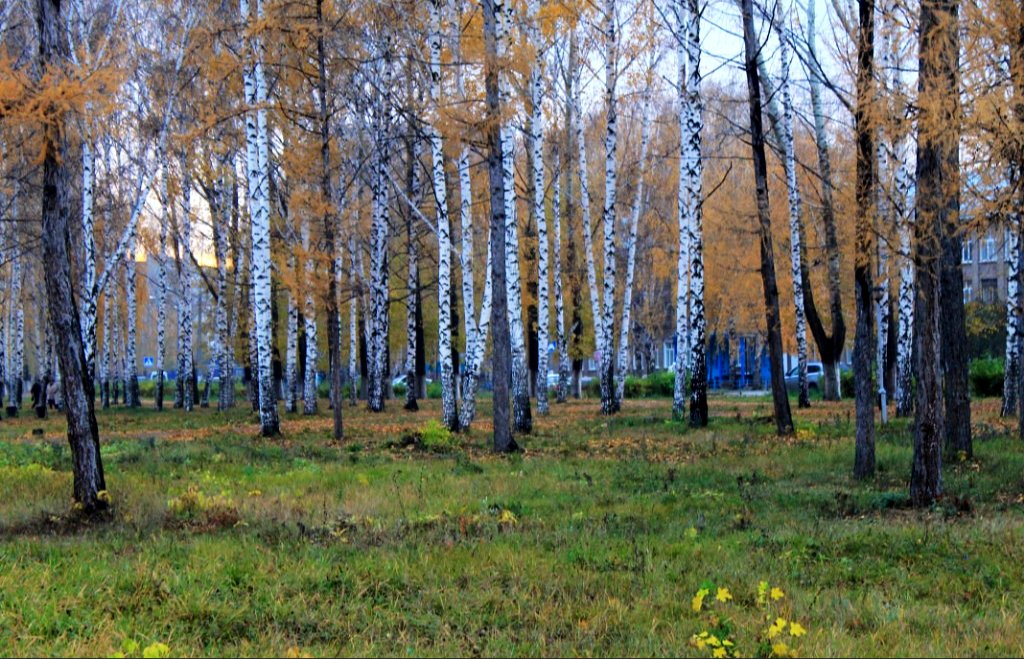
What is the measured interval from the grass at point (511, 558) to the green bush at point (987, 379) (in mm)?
19517

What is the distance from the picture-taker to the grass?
5.03 meters

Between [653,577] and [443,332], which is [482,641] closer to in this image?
[653,577]

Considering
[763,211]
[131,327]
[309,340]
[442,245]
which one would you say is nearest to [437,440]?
[442,245]

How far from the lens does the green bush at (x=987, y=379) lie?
29.8 metres

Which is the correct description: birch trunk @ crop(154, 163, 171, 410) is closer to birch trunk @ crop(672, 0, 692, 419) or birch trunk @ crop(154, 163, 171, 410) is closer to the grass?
birch trunk @ crop(672, 0, 692, 419)

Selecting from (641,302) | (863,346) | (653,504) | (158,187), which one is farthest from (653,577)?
(641,302)

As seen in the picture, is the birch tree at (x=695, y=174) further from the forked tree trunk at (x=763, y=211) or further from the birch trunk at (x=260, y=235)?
the birch trunk at (x=260, y=235)

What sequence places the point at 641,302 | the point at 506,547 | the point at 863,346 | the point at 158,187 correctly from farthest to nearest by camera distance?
the point at 641,302 → the point at 158,187 → the point at 863,346 → the point at 506,547

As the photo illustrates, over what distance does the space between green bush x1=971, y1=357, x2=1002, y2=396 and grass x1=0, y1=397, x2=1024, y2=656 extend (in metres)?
19.5

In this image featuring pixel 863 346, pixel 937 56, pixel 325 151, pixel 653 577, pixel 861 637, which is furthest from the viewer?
pixel 325 151

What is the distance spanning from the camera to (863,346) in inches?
407

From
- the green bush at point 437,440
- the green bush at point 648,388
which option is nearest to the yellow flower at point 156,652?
the green bush at point 437,440

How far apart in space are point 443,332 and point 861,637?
1394cm

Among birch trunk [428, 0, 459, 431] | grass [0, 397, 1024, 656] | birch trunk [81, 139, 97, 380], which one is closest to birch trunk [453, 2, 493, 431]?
birch trunk [428, 0, 459, 431]
